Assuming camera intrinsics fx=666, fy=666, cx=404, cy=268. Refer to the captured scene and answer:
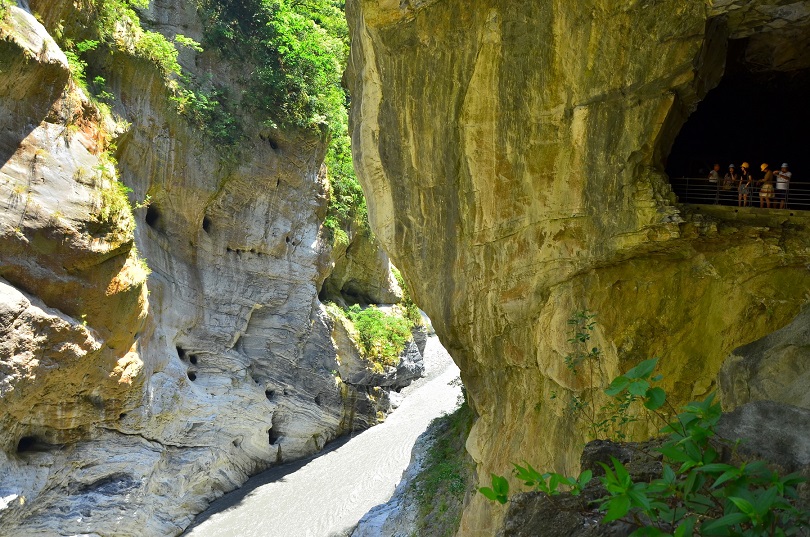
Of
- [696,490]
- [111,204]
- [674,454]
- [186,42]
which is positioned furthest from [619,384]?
[186,42]

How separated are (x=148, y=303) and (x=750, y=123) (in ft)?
43.1

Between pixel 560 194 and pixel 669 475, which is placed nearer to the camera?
pixel 669 475

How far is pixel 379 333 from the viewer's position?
23.5 metres

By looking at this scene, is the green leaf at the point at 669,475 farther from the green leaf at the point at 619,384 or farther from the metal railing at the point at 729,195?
the metal railing at the point at 729,195

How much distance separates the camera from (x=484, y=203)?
30.8 feet

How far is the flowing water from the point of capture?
56.5 ft

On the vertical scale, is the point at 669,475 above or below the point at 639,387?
below

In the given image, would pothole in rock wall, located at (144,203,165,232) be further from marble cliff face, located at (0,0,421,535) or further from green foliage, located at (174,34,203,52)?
green foliage, located at (174,34,203,52)

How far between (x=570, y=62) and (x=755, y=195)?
3.19 metres

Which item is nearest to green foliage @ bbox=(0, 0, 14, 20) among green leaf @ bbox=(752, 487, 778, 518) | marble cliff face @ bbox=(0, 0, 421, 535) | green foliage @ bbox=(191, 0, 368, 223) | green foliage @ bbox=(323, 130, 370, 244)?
marble cliff face @ bbox=(0, 0, 421, 535)

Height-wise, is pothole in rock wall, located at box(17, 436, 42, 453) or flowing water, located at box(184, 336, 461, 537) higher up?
pothole in rock wall, located at box(17, 436, 42, 453)

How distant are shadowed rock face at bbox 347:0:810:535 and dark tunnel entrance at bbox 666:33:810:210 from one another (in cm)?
54

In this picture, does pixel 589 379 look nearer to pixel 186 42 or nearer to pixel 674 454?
pixel 674 454

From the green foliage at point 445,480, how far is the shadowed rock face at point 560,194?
3118 mm
